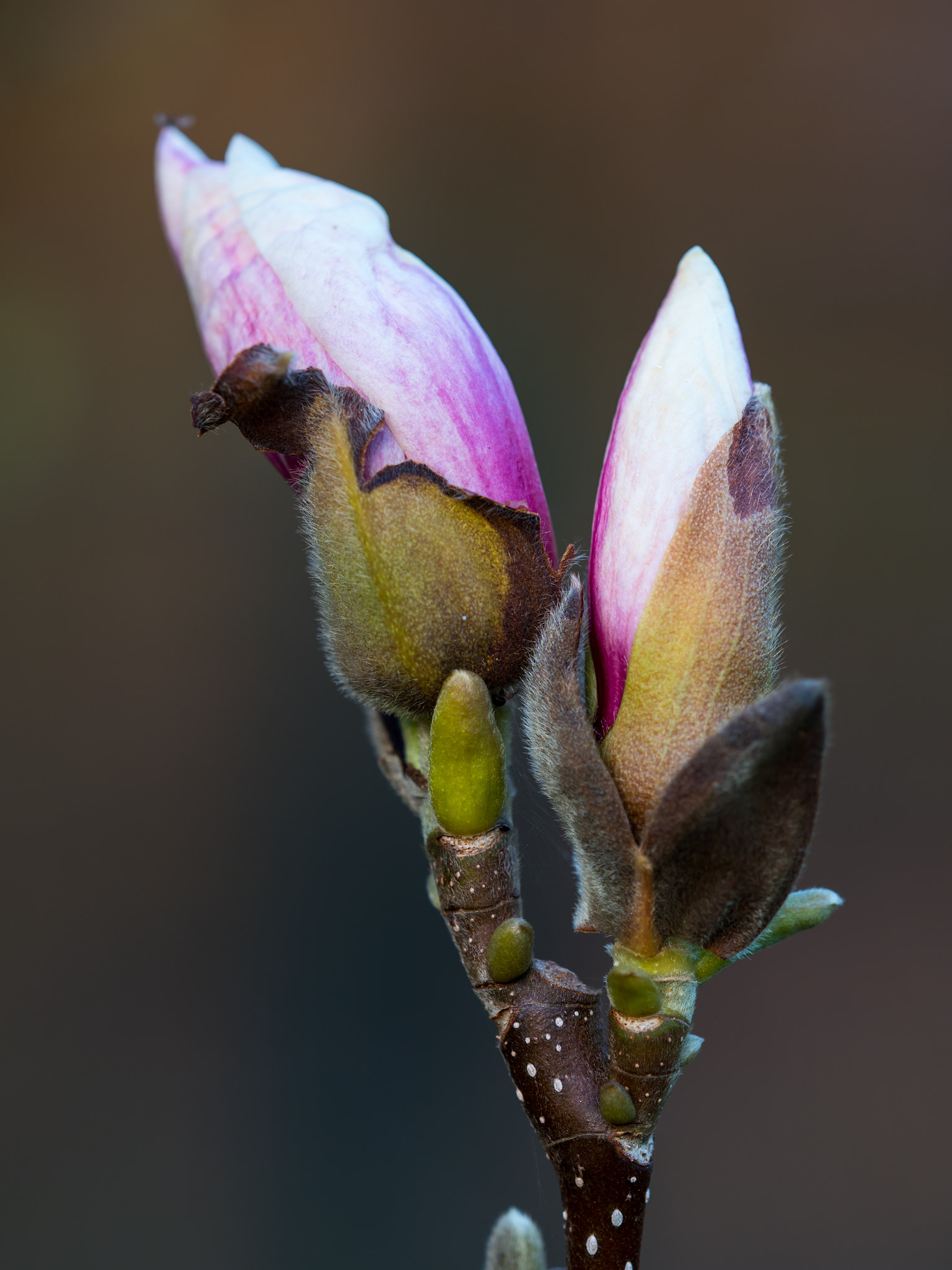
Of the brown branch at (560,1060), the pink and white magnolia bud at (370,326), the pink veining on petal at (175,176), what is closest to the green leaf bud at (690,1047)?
the brown branch at (560,1060)

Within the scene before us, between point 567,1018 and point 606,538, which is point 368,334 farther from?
point 567,1018

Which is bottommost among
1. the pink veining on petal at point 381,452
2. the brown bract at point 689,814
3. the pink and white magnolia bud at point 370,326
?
the brown bract at point 689,814

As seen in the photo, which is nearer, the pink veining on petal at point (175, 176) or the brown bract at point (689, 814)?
the brown bract at point (689, 814)

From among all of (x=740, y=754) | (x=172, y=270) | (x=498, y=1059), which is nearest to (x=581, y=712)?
(x=740, y=754)

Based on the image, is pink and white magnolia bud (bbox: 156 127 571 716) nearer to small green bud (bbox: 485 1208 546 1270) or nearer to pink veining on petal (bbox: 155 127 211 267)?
pink veining on petal (bbox: 155 127 211 267)

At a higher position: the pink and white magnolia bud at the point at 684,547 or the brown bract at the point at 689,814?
the pink and white magnolia bud at the point at 684,547

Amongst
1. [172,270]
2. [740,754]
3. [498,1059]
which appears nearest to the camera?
[740,754]

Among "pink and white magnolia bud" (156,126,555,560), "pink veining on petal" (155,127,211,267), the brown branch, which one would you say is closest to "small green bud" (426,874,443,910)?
the brown branch

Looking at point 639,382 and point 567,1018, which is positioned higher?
point 639,382

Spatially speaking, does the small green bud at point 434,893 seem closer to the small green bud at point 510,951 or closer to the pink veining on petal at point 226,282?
the small green bud at point 510,951
